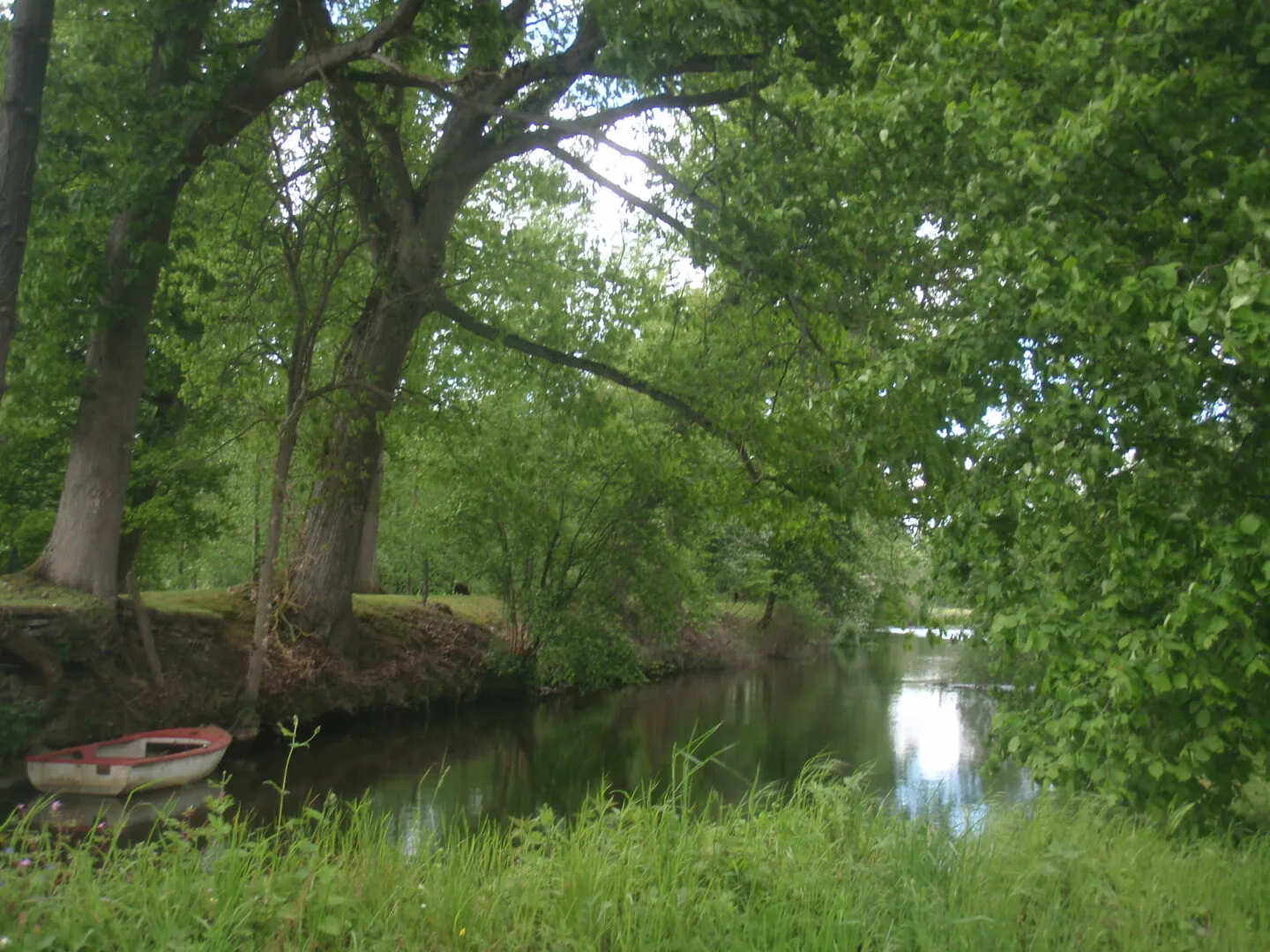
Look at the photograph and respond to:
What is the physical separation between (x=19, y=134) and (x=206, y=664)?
38.1 feet

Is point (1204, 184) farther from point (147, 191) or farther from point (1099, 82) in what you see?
point (147, 191)

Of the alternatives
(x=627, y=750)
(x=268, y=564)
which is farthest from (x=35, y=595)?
(x=627, y=750)

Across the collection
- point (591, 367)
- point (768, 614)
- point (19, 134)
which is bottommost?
point (768, 614)

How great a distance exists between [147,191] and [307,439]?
6.68m

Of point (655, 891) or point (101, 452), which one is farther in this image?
point (101, 452)

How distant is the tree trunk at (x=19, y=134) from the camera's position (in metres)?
5.77

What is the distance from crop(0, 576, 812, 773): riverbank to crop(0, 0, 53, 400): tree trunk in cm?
784

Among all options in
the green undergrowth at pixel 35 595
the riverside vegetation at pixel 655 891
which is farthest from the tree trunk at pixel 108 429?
the riverside vegetation at pixel 655 891

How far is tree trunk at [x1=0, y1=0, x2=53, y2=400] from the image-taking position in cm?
577

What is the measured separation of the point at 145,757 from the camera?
12703 mm

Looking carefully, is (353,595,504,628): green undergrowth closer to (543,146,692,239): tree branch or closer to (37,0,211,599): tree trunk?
(37,0,211,599): tree trunk

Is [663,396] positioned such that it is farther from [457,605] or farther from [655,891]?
[457,605]

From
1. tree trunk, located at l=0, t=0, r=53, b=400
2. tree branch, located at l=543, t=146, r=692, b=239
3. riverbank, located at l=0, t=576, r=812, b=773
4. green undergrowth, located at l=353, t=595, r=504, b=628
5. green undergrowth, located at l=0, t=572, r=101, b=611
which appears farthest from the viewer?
green undergrowth, located at l=353, t=595, r=504, b=628

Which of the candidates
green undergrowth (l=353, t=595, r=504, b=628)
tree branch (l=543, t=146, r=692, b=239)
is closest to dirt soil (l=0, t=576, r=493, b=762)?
green undergrowth (l=353, t=595, r=504, b=628)
